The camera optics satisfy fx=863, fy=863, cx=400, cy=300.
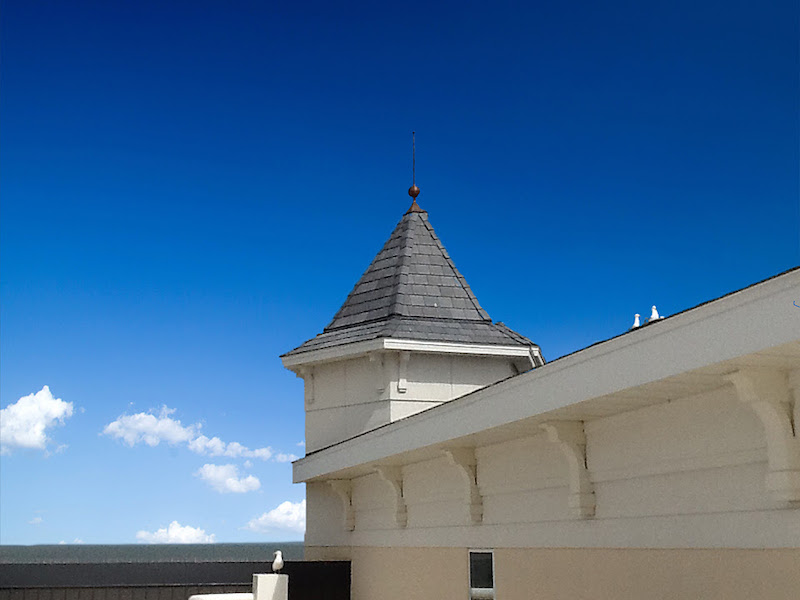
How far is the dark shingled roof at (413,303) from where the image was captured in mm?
13078

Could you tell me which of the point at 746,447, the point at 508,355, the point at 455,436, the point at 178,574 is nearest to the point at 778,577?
the point at 746,447

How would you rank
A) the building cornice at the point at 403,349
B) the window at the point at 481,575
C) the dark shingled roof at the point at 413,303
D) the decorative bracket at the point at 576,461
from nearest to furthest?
the decorative bracket at the point at 576,461, the window at the point at 481,575, the building cornice at the point at 403,349, the dark shingled roof at the point at 413,303

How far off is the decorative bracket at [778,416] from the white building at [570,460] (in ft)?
0.03

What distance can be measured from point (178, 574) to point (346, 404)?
352 centimetres

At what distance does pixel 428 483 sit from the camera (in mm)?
10234

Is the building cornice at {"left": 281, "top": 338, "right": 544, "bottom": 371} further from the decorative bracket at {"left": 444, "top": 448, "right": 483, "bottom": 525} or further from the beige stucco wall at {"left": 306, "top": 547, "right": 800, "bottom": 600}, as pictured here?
the decorative bracket at {"left": 444, "top": 448, "right": 483, "bottom": 525}

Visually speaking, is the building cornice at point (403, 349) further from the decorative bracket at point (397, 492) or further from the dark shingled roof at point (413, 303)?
the decorative bracket at point (397, 492)

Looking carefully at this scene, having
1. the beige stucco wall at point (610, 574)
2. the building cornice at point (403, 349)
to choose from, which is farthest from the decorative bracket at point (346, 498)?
the beige stucco wall at point (610, 574)

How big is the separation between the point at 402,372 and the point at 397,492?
235 centimetres

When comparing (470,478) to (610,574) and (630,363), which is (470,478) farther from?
(630,363)

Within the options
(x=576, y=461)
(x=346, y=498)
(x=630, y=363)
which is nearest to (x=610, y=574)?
(x=576, y=461)

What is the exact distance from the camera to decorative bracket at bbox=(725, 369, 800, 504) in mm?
4840

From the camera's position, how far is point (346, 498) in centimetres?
1298

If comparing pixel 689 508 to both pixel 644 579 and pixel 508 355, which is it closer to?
pixel 644 579
